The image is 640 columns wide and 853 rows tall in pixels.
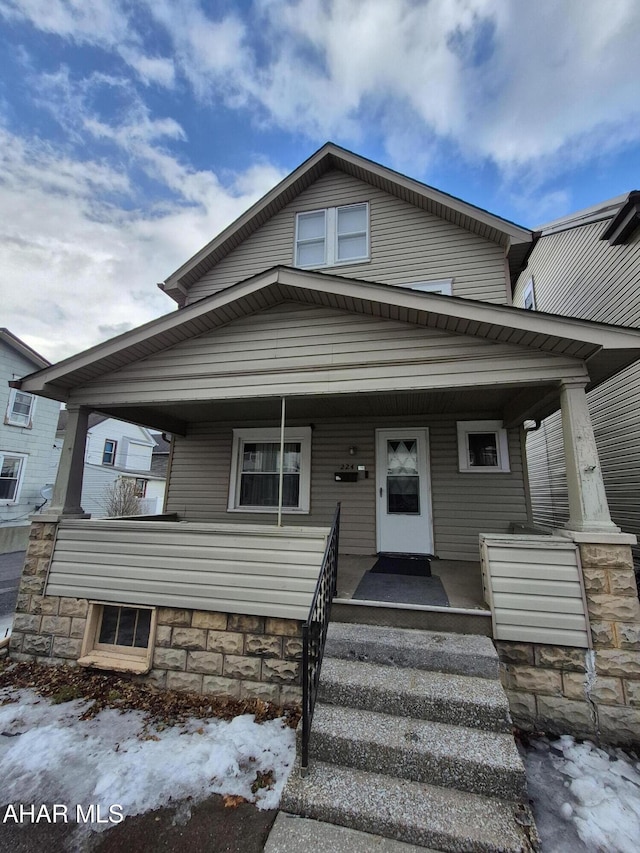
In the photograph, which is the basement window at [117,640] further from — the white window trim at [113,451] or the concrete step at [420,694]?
the white window trim at [113,451]

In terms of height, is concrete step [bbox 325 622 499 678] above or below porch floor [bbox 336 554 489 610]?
below

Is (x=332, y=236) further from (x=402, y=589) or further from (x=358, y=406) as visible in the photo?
(x=402, y=589)

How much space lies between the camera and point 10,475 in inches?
528

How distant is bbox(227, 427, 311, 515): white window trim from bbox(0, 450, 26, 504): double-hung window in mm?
12174

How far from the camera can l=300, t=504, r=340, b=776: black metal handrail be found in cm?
227

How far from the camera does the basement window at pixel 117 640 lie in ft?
12.6

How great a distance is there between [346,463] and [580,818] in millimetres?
4306

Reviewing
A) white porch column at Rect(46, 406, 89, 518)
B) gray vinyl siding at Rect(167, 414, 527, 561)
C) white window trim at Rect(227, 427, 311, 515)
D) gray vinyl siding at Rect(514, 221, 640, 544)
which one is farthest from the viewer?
white window trim at Rect(227, 427, 311, 515)

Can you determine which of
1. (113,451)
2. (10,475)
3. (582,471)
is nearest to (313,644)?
(582,471)

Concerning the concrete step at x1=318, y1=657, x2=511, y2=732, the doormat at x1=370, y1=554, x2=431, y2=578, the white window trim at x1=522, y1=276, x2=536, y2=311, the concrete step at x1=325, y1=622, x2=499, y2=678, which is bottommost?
the concrete step at x1=318, y1=657, x2=511, y2=732

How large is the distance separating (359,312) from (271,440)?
3.00 m

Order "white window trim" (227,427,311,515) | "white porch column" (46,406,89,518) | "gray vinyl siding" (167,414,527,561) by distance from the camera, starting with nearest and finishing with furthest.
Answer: "white porch column" (46,406,89,518), "gray vinyl siding" (167,414,527,561), "white window trim" (227,427,311,515)

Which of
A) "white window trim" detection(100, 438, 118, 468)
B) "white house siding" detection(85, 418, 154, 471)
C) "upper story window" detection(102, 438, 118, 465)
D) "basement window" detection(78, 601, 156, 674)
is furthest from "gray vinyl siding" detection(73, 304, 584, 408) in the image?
"upper story window" detection(102, 438, 118, 465)

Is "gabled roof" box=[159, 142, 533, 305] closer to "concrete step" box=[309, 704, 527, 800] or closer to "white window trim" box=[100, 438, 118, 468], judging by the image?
"concrete step" box=[309, 704, 527, 800]
